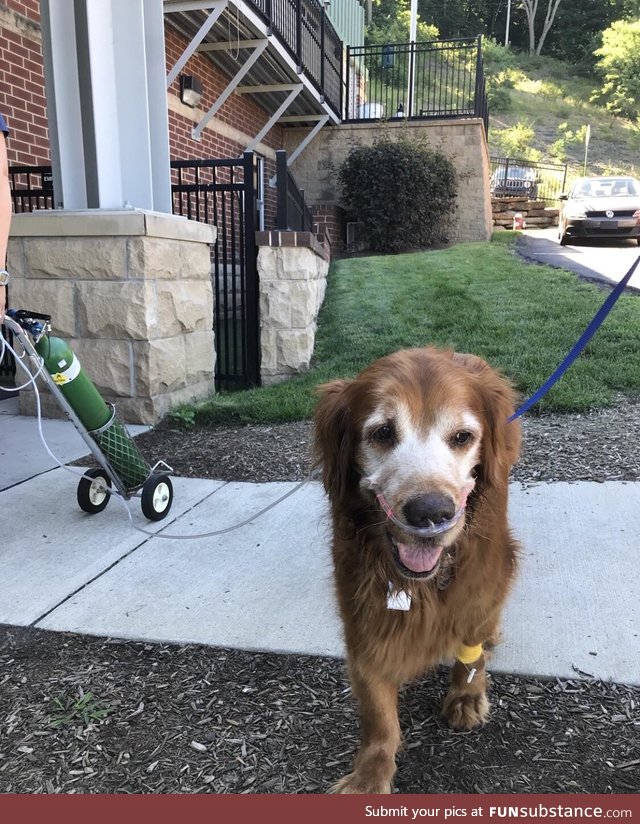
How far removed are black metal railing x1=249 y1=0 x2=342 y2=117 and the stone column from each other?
6.92 m

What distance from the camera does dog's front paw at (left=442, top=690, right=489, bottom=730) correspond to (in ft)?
6.89

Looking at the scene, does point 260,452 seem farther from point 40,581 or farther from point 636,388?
point 636,388

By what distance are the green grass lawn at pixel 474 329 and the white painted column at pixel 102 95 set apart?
2.03 m

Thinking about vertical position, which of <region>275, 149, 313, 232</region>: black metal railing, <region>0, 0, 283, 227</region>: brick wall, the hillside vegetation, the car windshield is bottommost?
<region>275, 149, 313, 232</region>: black metal railing

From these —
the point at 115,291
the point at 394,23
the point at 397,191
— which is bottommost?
the point at 115,291

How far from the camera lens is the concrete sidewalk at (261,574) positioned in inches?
99.8

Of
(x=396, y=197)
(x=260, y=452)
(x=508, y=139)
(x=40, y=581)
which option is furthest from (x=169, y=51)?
(x=508, y=139)

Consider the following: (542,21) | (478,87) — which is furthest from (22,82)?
(542,21)

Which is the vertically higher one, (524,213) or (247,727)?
(524,213)

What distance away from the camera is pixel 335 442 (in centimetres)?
207

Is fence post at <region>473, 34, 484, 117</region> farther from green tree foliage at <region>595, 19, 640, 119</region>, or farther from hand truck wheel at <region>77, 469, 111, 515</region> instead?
green tree foliage at <region>595, 19, 640, 119</region>

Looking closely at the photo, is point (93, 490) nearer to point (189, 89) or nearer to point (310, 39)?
point (189, 89)

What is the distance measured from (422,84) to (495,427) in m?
17.4

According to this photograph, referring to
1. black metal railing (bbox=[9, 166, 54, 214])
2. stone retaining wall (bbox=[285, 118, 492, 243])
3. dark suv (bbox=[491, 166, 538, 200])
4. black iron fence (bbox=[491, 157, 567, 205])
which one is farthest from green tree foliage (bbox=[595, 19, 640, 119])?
black metal railing (bbox=[9, 166, 54, 214])
